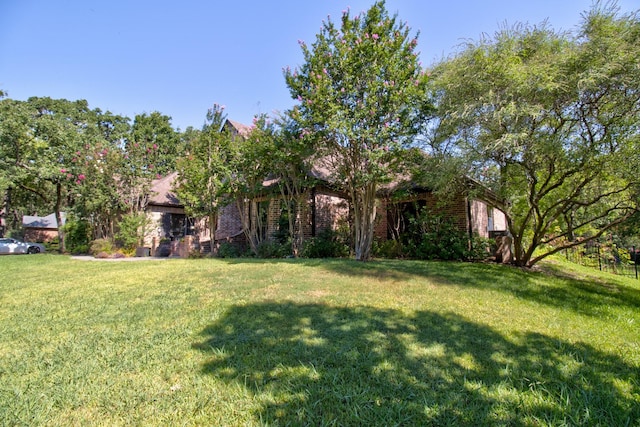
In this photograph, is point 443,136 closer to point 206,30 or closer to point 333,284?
point 333,284

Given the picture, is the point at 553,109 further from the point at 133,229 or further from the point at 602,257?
the point at 133,229

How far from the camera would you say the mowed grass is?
210 cm

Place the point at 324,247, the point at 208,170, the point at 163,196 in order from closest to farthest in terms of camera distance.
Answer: the point at 324,247
the point at 208,170
the point at 163,196

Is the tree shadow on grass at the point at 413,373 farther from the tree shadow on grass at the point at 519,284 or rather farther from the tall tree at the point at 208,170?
the tall tree at the point at 208,170

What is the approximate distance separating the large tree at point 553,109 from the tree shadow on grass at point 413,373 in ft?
14.4

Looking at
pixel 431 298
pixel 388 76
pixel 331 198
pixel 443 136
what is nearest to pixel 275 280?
pixel 431 298

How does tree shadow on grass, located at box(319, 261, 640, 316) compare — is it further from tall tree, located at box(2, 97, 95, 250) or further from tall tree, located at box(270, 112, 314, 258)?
tall tree, located at box(2, 97, 95, 250)

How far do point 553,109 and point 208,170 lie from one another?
35.7ft

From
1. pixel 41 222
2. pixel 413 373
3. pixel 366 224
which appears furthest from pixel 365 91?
pixel 41 222

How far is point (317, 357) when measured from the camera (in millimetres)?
2850

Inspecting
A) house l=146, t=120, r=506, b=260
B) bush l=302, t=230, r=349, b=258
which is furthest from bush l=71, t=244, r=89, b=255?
bush l=302, t=230, r=349, b=258

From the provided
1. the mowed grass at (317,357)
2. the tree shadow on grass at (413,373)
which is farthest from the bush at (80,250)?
the tree shadow on grass at (413,373)

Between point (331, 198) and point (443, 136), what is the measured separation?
5915 millimetres

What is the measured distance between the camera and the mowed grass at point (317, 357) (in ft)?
6.89
